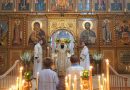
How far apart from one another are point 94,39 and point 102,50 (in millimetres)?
955

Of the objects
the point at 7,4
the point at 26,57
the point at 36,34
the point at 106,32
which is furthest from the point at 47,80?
the point at 7,4

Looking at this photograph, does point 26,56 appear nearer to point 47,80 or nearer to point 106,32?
Answer: point 106,32

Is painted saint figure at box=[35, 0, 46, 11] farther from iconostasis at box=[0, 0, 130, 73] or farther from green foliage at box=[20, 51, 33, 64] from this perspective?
green foliage at box=[20, 51, 33, 64]

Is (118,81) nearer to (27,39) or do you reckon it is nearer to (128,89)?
(128,89)

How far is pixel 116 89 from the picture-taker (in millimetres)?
13227

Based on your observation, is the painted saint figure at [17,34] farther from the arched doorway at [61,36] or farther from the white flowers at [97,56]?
the white flowers at [97,56]

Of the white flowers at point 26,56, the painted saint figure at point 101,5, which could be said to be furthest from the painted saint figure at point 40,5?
the painted saint figure at point 101,5

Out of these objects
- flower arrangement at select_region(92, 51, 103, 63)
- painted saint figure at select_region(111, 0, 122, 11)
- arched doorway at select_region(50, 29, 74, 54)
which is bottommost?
flower arrangement at select_region(92, 51, 103, 63)

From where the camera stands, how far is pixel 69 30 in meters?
21.6

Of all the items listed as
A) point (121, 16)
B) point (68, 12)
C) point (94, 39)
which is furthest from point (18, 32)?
point (121, 16)

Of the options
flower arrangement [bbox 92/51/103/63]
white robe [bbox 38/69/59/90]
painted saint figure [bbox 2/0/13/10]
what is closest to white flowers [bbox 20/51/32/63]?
painted saint figure [bbox 2/0/13/10]

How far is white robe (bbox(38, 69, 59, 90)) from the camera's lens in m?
6.48

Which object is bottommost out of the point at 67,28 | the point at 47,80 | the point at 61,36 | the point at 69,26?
the point at 47,80

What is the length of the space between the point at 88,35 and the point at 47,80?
49.7ft
